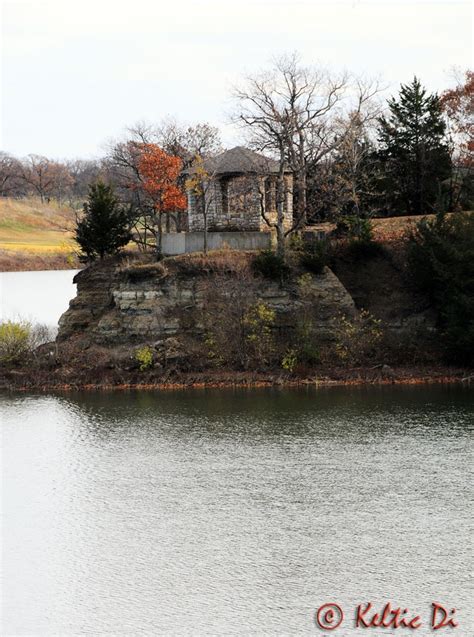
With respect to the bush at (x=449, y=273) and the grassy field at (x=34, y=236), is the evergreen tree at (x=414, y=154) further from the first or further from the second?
the grassy field at (x=34, y=236)

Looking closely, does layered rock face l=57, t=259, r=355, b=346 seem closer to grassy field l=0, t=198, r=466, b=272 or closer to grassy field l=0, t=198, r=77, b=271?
grassy field l=0, t=198, r=466, b=272

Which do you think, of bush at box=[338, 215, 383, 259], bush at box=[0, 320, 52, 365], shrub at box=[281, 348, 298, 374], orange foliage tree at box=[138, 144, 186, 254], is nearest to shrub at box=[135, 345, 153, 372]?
bush at box=[0, 320, 52, 365]

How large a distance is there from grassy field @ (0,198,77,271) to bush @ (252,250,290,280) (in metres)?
59.0

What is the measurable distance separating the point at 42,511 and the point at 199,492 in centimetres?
590

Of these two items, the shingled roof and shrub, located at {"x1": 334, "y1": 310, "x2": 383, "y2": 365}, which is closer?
shrub, located at {"x1": 334, "y1": 310, "x2": 383, "y2": 365}

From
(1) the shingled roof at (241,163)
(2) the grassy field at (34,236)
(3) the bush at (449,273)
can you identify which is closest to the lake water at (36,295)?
(2) the grassy field at (34,236)

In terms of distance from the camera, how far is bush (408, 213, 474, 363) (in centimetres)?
5759

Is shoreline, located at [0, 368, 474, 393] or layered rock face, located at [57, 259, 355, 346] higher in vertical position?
layered rock face, located at [57, 259, 355, 346]

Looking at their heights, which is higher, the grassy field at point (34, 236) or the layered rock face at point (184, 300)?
the grassy field at point (34, 236)

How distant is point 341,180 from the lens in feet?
216

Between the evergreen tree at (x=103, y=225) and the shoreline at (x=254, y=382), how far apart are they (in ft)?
38.9

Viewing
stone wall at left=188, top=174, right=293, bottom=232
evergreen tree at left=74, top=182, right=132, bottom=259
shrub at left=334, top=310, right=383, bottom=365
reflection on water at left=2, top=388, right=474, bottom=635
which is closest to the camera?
reflection on water at left=2, top=388, right=474, bottom=635

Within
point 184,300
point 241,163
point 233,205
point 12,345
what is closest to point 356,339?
point 184,300

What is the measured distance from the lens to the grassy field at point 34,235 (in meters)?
131
